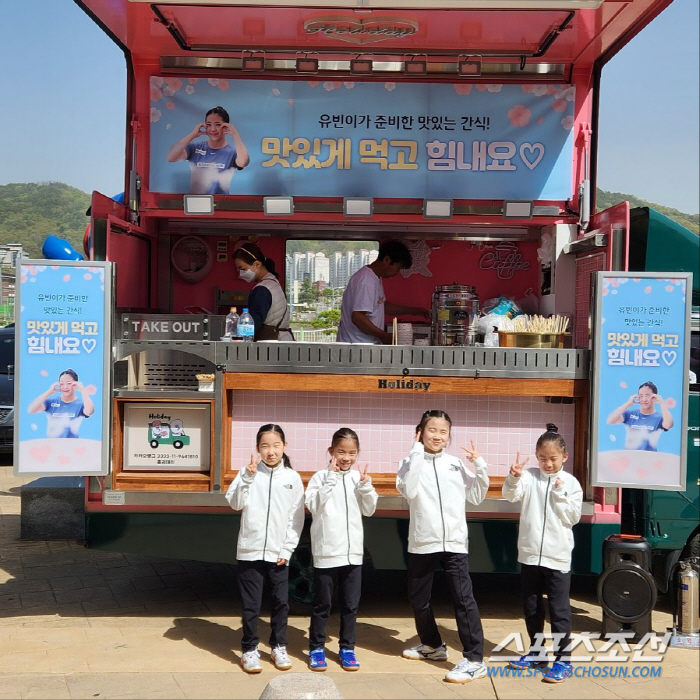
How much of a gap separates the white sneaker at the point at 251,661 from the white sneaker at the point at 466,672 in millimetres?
1004

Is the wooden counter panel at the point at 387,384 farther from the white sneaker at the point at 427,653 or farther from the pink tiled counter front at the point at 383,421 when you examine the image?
the white sneaker at the point at 427,653

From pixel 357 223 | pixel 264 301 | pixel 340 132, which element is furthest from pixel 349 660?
pixel 340 132

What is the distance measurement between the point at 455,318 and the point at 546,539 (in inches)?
75.7

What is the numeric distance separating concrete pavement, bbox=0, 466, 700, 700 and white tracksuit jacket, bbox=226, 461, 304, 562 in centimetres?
63

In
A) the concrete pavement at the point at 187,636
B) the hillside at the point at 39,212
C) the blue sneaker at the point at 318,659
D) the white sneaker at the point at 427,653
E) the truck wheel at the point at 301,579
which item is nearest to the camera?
the concrete pavement at the point at 187,636

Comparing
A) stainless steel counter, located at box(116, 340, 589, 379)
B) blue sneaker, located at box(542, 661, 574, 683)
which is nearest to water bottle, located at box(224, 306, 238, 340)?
stainless steel counter, located at box(116, 340, 589, 379)

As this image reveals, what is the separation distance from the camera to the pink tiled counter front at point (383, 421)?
225 inches

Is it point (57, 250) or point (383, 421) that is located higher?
point (57, 250)

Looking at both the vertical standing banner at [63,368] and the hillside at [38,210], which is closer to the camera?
the vertical standing banner at [63,368]

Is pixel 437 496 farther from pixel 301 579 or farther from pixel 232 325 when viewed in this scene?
pixel 232 325

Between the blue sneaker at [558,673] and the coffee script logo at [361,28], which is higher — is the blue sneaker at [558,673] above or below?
below

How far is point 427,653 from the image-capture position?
515cm

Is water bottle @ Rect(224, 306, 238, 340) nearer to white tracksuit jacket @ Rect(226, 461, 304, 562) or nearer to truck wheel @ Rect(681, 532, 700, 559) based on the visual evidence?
white tracksuit jacket @ Rect(226, 461, 304, 562)

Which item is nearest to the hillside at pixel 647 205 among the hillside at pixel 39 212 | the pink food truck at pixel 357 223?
the pink food truck at pixel 357 223
